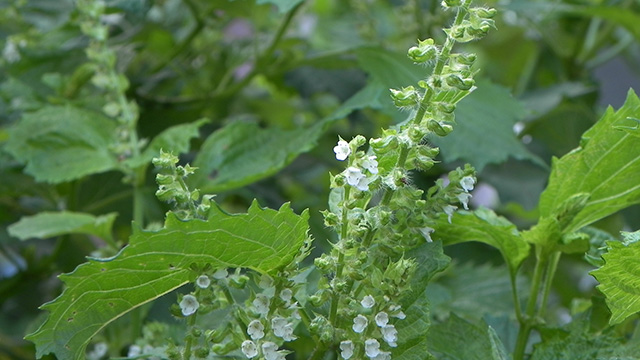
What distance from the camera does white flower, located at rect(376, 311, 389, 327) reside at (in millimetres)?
449

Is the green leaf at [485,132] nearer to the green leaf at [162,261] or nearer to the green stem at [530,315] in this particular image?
the green stem at [530,315]

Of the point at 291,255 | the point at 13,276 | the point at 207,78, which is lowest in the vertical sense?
the point at 13,276

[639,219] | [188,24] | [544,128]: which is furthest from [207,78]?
[639,219]

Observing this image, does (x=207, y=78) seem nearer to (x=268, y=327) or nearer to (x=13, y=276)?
(x=13, y=276)

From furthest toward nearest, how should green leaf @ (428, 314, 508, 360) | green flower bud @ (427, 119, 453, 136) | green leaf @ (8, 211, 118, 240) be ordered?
1. green leaf @ (8, 211, 118, 240)
2. green leaf @ (428, 314, 508, 360)
3. green flower bud @ (427, 119, 453, 136)

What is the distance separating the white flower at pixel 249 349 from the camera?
460 millimetres

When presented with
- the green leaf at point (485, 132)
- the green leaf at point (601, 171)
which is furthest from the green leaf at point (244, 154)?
the green leaf at point (601, 171)

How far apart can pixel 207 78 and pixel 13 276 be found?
34cm

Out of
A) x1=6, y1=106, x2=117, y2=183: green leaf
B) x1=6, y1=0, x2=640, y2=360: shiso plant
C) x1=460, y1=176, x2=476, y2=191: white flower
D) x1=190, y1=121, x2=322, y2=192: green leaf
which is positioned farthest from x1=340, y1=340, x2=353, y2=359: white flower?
x1=6, y1=106, x2=117, y2=183: green leaf

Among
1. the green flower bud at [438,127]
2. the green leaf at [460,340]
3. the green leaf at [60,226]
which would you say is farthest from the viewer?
the green leaf at [60,226]

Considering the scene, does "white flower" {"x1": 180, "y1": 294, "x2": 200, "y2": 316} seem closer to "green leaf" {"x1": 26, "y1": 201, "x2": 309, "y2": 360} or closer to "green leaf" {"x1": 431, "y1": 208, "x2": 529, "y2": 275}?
"green leaf" {"x1": 26, "y1": 201, "x2": 309, "y2": 360}

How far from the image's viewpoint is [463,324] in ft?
1.87

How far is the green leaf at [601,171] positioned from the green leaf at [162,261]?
197mm

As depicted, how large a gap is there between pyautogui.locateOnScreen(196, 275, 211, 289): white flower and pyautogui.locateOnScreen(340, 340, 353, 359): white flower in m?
0.09
